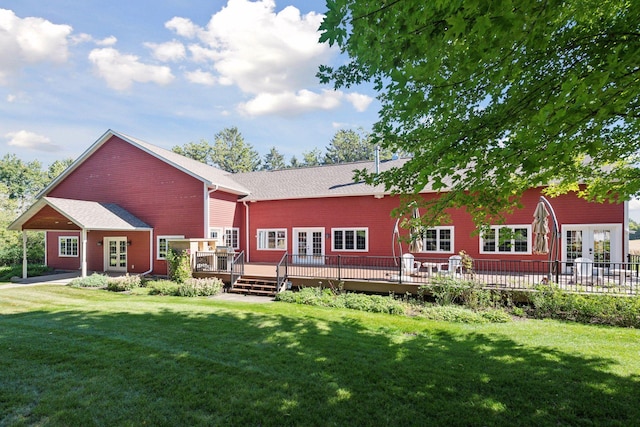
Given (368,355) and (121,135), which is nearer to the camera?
(368,355)

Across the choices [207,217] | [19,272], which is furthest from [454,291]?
[19,272]

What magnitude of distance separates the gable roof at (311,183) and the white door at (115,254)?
23.7 feet

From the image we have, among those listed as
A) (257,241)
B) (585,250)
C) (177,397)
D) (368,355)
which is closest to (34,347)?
(177,397)

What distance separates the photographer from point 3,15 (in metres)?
7.97

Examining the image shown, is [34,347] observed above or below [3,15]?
below

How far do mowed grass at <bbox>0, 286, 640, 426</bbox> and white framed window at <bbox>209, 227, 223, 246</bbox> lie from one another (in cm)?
823

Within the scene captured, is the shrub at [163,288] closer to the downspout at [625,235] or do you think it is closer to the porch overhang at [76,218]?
the porch overhang at [76,218]

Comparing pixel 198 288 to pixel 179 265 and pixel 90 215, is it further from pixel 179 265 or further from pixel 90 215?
pixel 90 215

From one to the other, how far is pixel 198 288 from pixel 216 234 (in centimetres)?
482

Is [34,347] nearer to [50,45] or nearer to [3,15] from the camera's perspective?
[3,15]

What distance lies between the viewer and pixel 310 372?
14.5 feet

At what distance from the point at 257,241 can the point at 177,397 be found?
14419mm

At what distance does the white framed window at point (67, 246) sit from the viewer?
18.3 metres

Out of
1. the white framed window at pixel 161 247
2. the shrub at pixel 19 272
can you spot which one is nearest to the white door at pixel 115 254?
the white framed window at pixel 161 247
